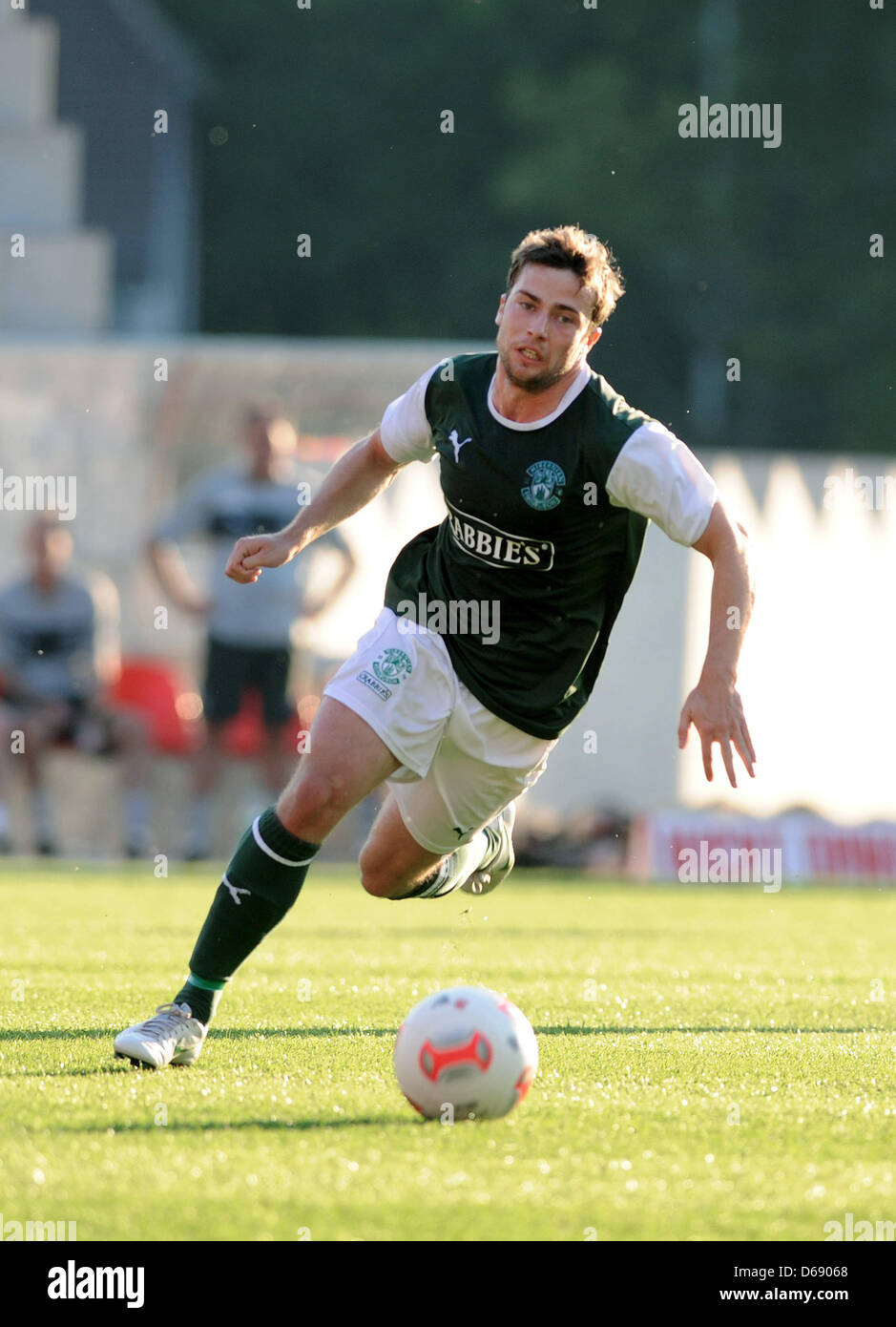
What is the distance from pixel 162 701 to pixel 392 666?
10.1 m

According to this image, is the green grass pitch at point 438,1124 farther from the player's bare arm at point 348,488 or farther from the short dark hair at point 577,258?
the short dark hair at point 577,258

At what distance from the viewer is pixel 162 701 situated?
1538cm

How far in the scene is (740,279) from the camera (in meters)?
33.4

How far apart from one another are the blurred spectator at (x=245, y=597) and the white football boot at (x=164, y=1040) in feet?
25.0

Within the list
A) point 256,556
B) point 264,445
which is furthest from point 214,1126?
point 264,445

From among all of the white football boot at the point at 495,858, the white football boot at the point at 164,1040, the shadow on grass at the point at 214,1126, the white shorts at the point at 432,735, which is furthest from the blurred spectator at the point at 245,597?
the shadow on grass at the point at 214,1126

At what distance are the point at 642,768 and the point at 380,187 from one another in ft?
70.2

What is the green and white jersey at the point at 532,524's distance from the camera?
17.1ft

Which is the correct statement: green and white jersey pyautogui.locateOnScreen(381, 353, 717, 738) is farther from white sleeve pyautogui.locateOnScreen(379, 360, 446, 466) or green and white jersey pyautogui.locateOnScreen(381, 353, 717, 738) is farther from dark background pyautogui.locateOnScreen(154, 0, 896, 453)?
dark background pyautogui.locateOnScreen(154, 0, 896, 453)

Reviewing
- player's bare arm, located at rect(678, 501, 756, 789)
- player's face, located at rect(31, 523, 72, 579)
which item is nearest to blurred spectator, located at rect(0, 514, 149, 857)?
player's face, located at rect(31, 523, 72, 579)

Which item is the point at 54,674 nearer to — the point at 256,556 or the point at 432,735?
the point at 256,556

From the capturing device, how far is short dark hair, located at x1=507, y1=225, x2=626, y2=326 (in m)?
5.27

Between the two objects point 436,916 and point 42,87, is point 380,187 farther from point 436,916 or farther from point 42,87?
point 436,916
